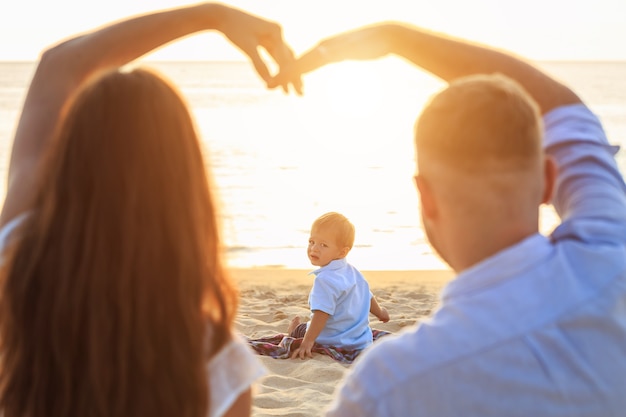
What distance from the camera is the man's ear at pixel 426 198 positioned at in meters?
1.78

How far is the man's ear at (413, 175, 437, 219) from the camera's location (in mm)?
1778

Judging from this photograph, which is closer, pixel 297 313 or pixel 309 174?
pixel 297 313

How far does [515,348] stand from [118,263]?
2.67ft

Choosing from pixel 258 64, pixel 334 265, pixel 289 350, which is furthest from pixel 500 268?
pixel 289 350

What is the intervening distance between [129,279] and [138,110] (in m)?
0.35

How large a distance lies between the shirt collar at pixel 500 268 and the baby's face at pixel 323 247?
424 cm

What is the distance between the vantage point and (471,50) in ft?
6.77

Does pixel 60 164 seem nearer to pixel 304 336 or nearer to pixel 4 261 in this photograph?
pixel 4 261

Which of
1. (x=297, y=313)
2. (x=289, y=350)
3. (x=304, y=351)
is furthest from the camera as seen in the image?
(x=297, y=313)

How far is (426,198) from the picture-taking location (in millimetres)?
1788

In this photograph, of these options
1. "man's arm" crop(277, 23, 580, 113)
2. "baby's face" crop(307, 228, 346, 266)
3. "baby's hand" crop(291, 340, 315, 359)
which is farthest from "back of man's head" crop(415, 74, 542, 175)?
"baby's hand" crop(291, 340, 315, 359)

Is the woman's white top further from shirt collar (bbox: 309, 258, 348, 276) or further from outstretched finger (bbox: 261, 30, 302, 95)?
shirt collar (bbox: 309, 258, 348, 276)

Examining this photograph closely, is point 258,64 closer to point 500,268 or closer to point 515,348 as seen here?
point 500,268

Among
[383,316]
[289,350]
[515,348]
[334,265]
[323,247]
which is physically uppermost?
[515,348]
